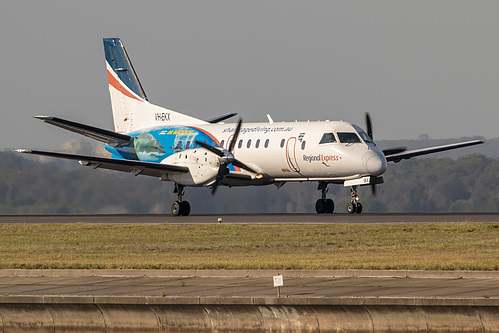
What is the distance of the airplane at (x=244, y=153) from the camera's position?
40.8 metres

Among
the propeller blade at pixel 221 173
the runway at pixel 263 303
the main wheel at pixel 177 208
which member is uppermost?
the propeller blade at pixel 221 173

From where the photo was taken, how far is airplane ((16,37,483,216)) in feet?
134

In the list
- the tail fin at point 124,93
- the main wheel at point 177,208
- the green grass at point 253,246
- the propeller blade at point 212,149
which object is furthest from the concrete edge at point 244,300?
the tail fin at point 124,93

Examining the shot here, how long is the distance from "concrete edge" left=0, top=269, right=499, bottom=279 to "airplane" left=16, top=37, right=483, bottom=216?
63.4ft

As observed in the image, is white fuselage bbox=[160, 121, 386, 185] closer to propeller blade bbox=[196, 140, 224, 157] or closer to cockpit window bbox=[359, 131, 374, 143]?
cockpit window bbox=[359, 131, 374, 143]

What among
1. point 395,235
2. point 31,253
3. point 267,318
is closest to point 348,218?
point 395,235

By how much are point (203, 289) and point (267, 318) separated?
2.46 metres

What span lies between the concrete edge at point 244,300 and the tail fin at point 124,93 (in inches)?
1358

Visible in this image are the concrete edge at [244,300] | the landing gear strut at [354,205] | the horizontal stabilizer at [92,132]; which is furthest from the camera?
the horizontal stabilizer at [92,132]

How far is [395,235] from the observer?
1182 inches

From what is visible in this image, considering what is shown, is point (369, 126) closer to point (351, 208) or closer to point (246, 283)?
point (351, 208)

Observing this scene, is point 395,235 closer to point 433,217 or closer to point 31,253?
point 433,217

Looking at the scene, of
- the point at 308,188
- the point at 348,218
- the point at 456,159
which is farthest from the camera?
the point at 456,159

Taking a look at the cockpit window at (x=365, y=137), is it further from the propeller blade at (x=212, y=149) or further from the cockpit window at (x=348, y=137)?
the propeller blade at (x=212, y=149)
